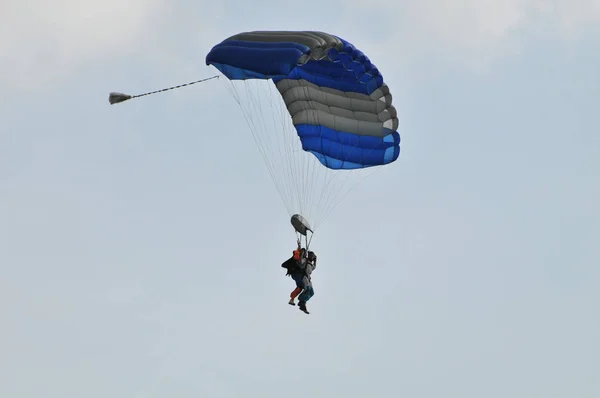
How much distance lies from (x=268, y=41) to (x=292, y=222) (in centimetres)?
421

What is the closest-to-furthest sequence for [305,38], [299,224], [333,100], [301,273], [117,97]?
[305,38], [117,97], [301,273], [299,224], [333,100]

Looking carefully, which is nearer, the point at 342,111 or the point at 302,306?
the point at 302,306

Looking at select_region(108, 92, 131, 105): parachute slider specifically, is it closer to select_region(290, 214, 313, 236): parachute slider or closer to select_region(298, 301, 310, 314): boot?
select_region(290, 214, 313, 236): parachute slider

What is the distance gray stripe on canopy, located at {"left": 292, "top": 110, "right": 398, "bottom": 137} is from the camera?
3841 centimetres

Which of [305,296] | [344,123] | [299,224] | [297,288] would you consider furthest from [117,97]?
[305,296]

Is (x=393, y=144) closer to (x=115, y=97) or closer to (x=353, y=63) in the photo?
(x=353, y=63)

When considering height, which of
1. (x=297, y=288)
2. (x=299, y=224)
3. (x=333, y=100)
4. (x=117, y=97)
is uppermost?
(x=333, y=100)

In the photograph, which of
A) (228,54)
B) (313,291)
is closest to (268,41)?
(228,54)

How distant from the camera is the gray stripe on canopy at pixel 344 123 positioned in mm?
38406

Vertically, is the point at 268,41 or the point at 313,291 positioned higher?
the point at 268,41

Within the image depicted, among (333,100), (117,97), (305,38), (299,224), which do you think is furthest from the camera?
(333,100)

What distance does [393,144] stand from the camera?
127 feet

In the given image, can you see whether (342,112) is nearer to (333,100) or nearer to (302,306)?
(333,100)

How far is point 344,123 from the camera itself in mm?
38625
